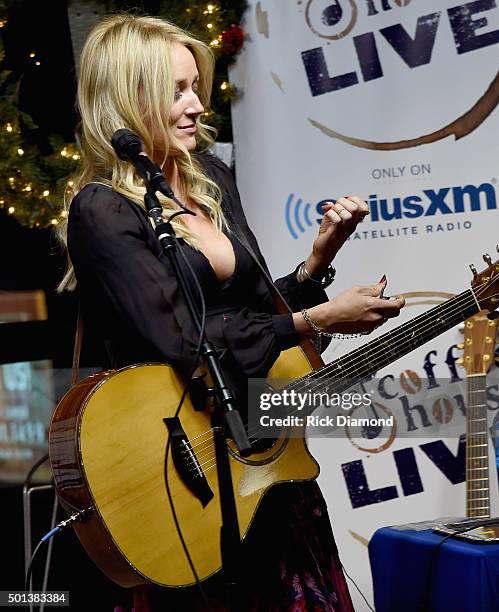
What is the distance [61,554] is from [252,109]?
1867 millimetres

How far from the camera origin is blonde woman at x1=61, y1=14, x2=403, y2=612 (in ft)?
6.84

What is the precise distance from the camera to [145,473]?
2.04m

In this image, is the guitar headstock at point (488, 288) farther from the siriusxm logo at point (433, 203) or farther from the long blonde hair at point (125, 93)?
the siriusxm logo at point (433, 203)

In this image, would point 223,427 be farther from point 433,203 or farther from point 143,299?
point 433,203

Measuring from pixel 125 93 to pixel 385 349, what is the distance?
2.73 feet

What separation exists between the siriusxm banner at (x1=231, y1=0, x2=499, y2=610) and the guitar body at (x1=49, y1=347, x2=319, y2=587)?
143cm

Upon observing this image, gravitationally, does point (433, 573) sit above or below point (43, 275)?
below

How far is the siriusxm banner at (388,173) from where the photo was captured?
136 inches

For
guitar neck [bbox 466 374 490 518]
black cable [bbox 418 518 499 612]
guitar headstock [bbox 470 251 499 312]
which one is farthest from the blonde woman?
guitar neck [bbox 466 374 490 518]

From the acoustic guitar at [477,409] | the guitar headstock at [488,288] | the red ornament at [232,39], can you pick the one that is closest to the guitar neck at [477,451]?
the acoustic guitar at [477,409]

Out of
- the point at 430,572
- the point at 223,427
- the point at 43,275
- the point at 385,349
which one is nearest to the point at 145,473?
the point at 223,427

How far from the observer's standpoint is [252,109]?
387cm

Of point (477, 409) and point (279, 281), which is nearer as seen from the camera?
point (279, 281)

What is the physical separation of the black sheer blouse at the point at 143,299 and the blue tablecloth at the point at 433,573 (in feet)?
2.10
